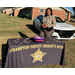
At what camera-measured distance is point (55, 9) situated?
23672mm

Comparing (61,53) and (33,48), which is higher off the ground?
(33,48)

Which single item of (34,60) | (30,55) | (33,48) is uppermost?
(33,48)

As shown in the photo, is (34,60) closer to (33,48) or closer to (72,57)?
(33,48)

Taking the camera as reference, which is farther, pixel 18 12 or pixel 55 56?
pixel 18 12

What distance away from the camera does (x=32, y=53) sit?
316 centimetres

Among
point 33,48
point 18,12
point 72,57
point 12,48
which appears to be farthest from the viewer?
Answer: point 18,12

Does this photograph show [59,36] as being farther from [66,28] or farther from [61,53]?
[61,53]

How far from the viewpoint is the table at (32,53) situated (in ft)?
9.51

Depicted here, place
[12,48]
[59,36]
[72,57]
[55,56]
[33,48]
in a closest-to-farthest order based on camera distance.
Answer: [12,48], [33,48], [55,56], [72,57], [59,36]

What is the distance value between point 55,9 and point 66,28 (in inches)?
734

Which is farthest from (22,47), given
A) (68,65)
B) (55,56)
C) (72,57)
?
(72,57)

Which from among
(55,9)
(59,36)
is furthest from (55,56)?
(55,9)

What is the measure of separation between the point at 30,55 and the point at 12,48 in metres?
0.67

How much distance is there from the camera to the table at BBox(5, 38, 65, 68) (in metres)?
2.90
